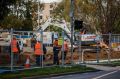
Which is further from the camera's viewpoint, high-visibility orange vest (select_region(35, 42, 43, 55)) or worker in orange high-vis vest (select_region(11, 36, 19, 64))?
high-visibility orange vest (select_region(35, 42, 43, 55))

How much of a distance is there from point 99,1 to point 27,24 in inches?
435

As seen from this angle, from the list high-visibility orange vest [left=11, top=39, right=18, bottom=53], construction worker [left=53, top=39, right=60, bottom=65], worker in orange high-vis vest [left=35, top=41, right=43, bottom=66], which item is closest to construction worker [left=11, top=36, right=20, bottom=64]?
high-visibility orange vest [left=11, top=39, right=18, bottom=53]

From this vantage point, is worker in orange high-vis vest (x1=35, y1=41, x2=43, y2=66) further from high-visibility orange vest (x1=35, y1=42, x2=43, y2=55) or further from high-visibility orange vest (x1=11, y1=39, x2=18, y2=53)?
high-visibility orange vest (x1=11, y1=39, x2=18, y2=53)

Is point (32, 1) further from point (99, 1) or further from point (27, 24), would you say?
point (99, 1)

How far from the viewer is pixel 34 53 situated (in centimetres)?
2811

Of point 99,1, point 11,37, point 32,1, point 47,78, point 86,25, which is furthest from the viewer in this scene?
point 32,1

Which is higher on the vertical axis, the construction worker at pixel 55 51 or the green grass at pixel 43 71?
the construction worker at pixel 55 51

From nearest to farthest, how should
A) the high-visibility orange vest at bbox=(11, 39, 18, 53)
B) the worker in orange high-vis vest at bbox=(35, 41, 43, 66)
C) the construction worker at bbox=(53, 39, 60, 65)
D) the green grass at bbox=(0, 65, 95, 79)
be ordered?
the green grass at bbox=(0, 65, 95, 79) → the high-visibility orange vest at bbox=(11, 39, 18, 53) → the worker in orange high-vis vest at bbox=(35, 41, 43, 66) → the construction worker at bbox=(53, 39, 60, 65)

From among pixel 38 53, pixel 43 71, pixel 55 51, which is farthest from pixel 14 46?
pixel 55 51

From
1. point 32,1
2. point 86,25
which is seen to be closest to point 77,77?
point 86,25

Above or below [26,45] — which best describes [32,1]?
above

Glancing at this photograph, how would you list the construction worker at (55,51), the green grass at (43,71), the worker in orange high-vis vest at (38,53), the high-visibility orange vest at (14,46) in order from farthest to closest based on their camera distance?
the construction worker at (55,51) → the worker in orange high-vis vest at (38,53) → the high-visibility orange vest at (14,46) → the green grass at (43,71)

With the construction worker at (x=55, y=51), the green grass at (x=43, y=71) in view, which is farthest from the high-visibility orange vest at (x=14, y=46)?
the construction worker at (x=55, y=51)

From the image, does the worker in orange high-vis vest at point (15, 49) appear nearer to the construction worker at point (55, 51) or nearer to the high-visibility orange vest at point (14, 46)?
the high-visibility orange vest at point (14, 46)
